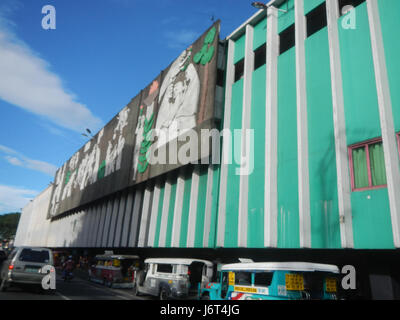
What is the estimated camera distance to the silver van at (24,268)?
41.0 feet

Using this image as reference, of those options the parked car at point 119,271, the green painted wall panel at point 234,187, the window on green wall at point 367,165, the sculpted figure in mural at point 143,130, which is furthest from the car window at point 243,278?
the sculpted figure in mural at point 143,130

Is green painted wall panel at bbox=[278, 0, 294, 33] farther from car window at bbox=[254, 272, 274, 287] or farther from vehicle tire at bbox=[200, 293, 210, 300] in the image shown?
vehicle tire at bbox=[200, 293, 210, 300]

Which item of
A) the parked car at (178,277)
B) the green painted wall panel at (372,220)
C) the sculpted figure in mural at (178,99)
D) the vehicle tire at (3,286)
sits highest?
the sculpted figure in mural at (178,99)

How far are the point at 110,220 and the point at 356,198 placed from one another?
3089cm

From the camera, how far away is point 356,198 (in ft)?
40.2

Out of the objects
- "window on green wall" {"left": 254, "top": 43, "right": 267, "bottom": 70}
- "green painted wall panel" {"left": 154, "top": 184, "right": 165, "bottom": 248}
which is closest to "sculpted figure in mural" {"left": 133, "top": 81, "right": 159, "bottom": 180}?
"green painted wall panel" {"left": 154, "top": 184, "right": 165, "bottom": 248}

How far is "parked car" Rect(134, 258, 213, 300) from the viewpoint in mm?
14477

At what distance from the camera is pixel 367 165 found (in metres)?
12.3

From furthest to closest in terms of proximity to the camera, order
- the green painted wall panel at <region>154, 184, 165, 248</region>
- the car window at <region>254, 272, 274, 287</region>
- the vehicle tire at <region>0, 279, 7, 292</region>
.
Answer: the green painted wall panel at <region>154, 184, 165, 248</region>, the vehicle tire at <region>0, 279, 7, 292</region>, the car window at <region>254, 272, 274, 287</region>

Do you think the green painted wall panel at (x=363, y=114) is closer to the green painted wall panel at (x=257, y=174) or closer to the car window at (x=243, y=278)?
the car window at (x=243, y=278)

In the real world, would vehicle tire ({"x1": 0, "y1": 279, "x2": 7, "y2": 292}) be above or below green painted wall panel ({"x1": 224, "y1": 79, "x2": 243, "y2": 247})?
below

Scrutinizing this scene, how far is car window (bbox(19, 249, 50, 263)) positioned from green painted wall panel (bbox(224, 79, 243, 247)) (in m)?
9.63

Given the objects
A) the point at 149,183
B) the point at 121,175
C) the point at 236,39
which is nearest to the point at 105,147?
the point at 121,175

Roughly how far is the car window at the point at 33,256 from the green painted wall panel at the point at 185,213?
10.5 m
